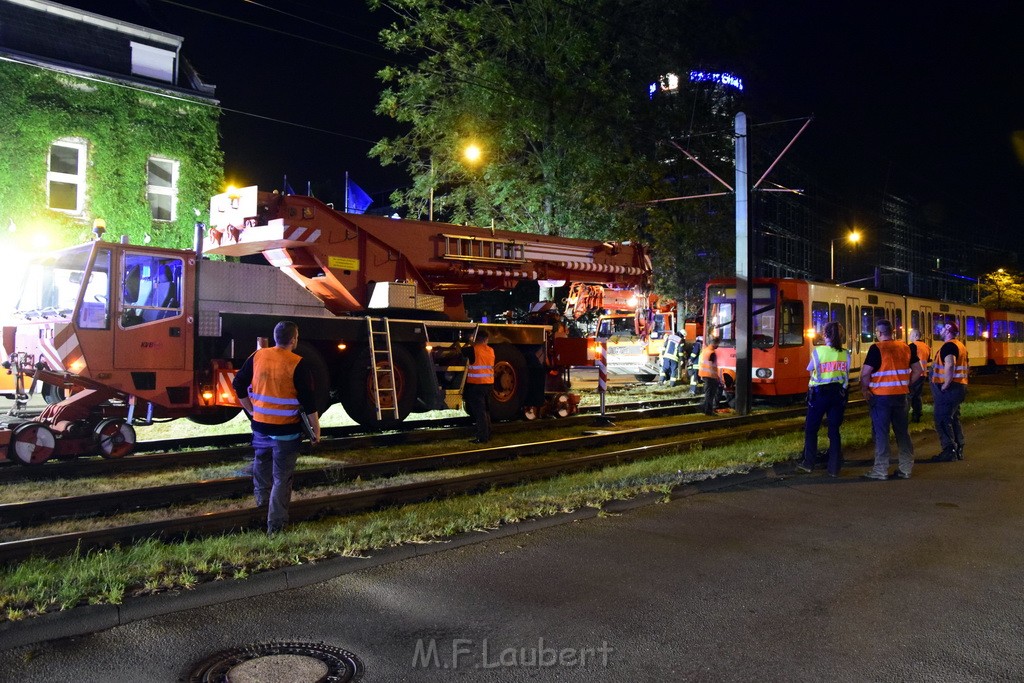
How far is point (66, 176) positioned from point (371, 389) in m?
12.5

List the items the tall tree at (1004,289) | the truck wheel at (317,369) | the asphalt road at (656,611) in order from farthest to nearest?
1. the tall tree at (1004,289)
2. the truck wheel at (317,369)
3. the asphalt road at (656,611)

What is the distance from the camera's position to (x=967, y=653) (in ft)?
14.6

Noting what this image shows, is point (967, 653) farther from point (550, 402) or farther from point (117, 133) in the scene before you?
point (117, 133)

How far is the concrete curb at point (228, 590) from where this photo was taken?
178 inches

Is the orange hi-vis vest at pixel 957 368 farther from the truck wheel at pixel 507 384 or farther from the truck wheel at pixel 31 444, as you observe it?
the truck wheel at pixel 31 444

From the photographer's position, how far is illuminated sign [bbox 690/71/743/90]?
26.6 meters

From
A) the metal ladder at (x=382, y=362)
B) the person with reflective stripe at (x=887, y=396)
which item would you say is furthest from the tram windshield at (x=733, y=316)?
the metal ladder at (x=382, y=362)

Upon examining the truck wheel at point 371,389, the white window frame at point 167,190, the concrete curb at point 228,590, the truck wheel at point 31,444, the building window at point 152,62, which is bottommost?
the concrete curb at point 228,590

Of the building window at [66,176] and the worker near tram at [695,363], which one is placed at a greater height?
the building window at [66,176]

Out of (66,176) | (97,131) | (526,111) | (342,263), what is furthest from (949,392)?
(66,176)

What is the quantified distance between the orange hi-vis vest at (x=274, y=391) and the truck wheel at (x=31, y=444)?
4.55m

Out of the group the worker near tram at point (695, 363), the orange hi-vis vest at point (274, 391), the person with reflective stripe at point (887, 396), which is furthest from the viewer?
the worker near tram at point (695, 363)

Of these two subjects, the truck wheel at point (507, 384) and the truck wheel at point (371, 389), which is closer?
the truck wheel at point (371, 389)

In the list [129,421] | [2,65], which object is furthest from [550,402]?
[2,65]
